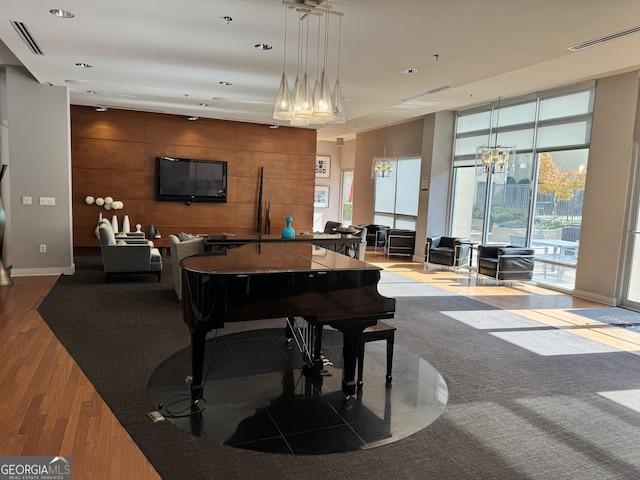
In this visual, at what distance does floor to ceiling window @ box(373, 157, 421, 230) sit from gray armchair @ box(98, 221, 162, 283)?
6681 millimetres

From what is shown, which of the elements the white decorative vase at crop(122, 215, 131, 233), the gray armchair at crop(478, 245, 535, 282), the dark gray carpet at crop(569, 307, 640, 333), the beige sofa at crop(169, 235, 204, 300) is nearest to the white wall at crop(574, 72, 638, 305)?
the dark gray carpet at crop(569, 307, 640, 333)

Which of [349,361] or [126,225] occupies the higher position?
[126,225]

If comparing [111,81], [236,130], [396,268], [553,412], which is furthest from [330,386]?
[236,130]

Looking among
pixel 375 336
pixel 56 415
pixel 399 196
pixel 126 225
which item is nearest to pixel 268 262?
pixel 375 336

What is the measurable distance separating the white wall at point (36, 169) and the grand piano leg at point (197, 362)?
5.28 meters

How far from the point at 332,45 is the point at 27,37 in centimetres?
324

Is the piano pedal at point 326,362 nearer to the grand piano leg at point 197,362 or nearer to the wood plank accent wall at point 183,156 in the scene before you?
the grand piano leg at point 197,362

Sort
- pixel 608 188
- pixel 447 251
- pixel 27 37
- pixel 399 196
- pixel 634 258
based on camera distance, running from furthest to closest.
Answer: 1. pixel 399 196
2. pixel 447 251
3. pixel 608 188
4. pixel 634 258
5. pixel 27 37

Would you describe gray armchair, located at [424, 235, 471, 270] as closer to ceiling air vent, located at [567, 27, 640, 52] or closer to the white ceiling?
the white ceiling

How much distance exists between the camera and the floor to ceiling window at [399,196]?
11969 mm

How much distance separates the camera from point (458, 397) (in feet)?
11.9

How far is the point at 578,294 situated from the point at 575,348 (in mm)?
3069

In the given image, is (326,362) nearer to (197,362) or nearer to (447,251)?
(197,362)

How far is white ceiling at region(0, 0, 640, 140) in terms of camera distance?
3.70 meters
